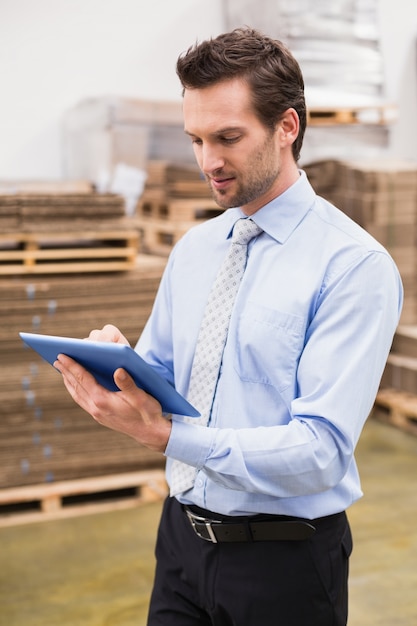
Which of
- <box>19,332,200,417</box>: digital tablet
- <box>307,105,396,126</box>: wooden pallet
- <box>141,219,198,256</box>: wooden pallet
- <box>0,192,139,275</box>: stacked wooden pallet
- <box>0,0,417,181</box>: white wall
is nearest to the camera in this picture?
<box>19,332,200,417</box>: digital tablet

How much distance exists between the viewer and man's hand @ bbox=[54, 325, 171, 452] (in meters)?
1.78

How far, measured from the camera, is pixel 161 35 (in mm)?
8906

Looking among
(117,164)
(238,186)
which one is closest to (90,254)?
(117,164)

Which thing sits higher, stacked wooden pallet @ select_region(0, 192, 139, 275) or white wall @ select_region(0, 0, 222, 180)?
white wall @ select_region(0, 0, 222, 180)

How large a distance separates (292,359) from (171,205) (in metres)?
4.48

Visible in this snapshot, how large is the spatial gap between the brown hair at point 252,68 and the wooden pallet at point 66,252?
294 centimetres

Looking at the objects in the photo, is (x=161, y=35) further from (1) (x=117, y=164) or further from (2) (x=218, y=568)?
(2) (x=218, y=568)

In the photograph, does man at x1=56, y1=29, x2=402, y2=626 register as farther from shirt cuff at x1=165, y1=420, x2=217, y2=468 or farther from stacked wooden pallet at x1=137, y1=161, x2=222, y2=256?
stacked wooden pallet at x1=137, y1=161, x2=222, y2=256

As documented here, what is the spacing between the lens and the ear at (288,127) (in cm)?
197

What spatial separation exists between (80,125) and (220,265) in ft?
19.7

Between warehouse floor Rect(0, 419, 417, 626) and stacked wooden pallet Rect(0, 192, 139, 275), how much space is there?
59.6 inches

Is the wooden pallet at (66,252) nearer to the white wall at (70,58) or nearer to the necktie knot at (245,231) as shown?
the necktie knot at (245,231)

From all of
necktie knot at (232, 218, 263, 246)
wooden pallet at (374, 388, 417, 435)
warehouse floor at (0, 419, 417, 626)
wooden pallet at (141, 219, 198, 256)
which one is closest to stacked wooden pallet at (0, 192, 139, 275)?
wooden pallet at (141, 219, 198, 256)

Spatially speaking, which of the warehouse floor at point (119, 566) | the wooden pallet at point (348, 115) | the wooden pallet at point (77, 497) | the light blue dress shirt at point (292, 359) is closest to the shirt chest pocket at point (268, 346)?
the light blue dress shirt at point (292, 359)
